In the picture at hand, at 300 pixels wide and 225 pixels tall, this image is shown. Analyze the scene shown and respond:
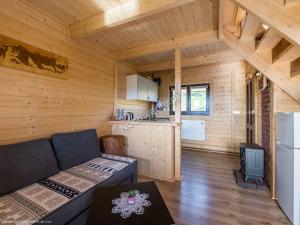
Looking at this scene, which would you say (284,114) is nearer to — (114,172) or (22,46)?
(114,172)

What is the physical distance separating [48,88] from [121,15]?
1385 mm

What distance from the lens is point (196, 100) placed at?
494cm

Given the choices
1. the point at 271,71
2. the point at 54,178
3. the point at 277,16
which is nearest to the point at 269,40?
the point at 271,71

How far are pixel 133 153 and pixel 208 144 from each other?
2.60 metres

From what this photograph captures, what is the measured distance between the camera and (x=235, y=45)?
2.37 meters

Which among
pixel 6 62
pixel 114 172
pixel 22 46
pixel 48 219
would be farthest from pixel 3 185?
pixel 22 46

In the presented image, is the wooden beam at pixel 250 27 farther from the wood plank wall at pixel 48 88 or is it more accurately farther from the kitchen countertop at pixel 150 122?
the wood plank wall at pixel 48 88

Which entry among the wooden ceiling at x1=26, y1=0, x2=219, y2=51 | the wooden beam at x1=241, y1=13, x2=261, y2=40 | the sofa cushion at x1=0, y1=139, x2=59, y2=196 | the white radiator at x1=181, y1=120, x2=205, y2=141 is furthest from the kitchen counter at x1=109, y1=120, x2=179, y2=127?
the white radiator at x1=181, y1=120, x2=205, y2=141

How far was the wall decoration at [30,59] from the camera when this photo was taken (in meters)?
1.80

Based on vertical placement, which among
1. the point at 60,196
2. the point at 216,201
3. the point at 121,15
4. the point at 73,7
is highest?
the point at 73,7

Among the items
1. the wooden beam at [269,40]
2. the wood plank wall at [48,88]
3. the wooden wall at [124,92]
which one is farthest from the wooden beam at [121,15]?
the wooden wall at [124,92]

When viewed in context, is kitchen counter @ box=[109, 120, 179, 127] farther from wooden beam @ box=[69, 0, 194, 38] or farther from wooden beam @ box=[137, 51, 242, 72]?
wooden beam @ box=[137, 51, 242, 72]

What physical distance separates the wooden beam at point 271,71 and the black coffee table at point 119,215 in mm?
2031

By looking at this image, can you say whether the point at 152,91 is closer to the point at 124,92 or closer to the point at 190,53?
the point at 124,92
